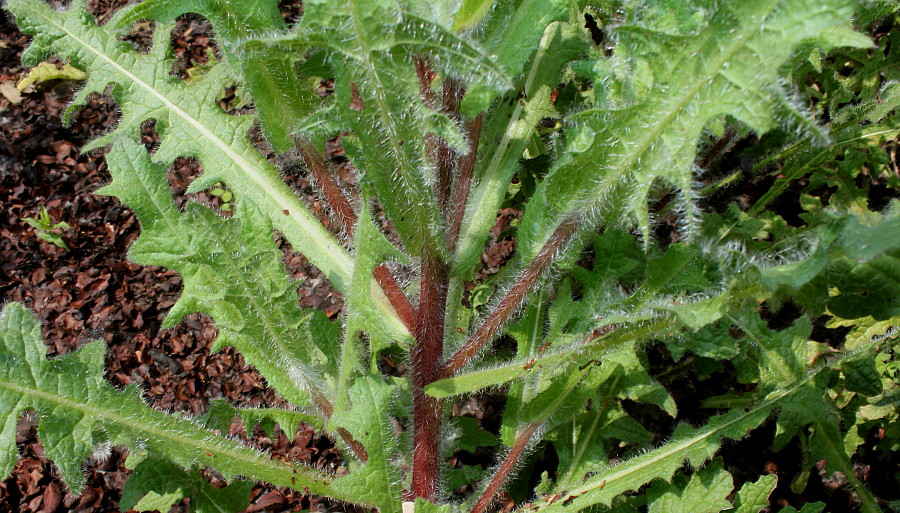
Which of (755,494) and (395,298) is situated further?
(395,298)

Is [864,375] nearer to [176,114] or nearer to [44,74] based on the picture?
[176,114]

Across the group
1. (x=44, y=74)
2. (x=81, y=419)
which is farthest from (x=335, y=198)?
(x=44, y=74)

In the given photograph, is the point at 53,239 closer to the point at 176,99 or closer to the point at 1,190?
the point at 1,190

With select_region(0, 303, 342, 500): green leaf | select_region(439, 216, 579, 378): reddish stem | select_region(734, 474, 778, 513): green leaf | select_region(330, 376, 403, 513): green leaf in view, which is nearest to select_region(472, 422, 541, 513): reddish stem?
select_region(439, 216, 579, 378): reddish stem

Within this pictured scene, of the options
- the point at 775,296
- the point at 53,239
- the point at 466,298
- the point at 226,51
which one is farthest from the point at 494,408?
the point at 53,239

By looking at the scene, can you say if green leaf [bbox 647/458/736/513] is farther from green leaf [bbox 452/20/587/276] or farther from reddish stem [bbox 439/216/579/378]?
green leaf [bbox 452/20/587/276]

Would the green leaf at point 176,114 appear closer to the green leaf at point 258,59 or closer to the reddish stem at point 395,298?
the reddish stem at point 395,298

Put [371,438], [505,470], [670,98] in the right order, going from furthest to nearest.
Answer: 1. [505,470]
2. [371,438]
3. [670,98]

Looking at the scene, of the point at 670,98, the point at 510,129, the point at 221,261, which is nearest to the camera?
the point at 670,98
